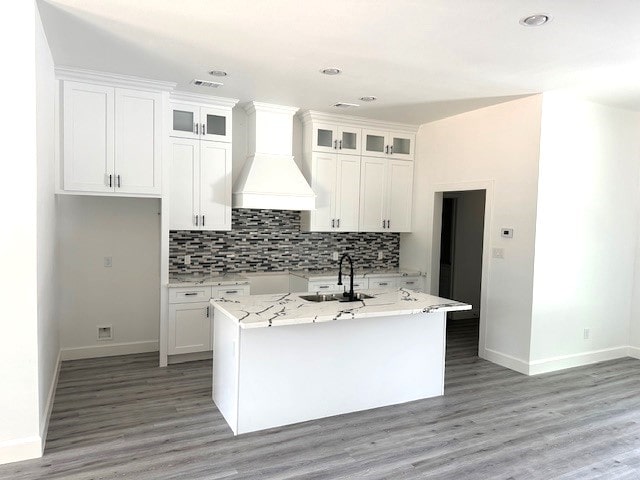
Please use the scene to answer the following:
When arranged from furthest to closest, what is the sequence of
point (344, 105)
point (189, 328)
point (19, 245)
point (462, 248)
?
point (462, 248), point (344, 105), point (189, 328), point (19, 245)

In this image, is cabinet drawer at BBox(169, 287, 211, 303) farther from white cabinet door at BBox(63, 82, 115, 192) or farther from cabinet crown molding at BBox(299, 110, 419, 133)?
cabinet crown molding at BBox(299, 110, 419, 133)

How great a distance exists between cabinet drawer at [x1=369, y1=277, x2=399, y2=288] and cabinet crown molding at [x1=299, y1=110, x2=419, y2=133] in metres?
2.03

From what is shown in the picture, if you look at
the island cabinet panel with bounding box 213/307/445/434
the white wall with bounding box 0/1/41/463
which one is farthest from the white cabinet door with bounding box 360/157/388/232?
the white wall with bounding box 0/1/41/463

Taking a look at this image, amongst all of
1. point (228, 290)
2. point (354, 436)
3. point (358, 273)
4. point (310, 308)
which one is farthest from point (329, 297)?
point (358, 273)

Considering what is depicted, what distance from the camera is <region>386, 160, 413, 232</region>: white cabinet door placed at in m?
6.32

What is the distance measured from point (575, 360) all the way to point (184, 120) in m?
5.13

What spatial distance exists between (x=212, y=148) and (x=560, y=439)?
169 inches

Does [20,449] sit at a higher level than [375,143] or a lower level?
lower

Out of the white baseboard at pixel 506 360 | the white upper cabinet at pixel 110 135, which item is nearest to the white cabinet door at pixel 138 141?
the white upper cabinet at pixel 110 135

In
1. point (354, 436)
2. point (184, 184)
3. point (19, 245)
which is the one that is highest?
point (184, 184)

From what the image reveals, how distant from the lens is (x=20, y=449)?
2.91 meters

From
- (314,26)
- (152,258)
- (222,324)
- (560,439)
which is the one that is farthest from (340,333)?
(152,258)

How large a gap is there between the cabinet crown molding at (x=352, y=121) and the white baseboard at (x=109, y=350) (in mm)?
3289

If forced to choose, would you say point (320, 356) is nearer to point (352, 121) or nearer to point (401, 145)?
point (352, 121)
